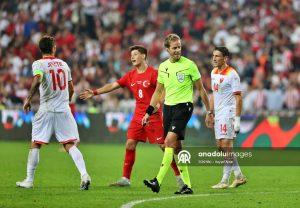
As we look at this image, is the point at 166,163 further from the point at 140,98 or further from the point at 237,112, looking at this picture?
the point at 140,98

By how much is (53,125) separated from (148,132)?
65.9 inches

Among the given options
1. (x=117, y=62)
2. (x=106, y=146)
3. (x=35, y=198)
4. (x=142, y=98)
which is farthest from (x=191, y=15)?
(x=35, y=198)

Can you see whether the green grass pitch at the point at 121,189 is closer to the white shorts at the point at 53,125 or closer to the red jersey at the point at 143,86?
the white shorts at the point at 53,125

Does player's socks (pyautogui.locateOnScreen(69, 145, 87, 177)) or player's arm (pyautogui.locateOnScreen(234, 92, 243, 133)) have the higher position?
player's arm (pyautogui.locateOnScreen(234, 92, 243, 133))

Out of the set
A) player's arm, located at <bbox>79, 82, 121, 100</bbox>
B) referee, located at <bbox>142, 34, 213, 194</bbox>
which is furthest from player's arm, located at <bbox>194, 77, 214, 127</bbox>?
player's arm, located at <bbox>79, 82, 121, 100</bbox>

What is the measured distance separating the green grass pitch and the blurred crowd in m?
6.47

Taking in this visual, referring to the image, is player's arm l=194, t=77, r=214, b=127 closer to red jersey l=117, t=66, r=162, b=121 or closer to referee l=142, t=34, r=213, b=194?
referee l=142, t=34, r=213, b=194

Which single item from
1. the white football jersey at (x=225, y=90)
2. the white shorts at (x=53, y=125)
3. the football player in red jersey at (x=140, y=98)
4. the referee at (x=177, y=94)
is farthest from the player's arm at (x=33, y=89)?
the white football jersey at (x=225, y=90)

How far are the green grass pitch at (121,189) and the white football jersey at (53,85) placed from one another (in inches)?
48.5

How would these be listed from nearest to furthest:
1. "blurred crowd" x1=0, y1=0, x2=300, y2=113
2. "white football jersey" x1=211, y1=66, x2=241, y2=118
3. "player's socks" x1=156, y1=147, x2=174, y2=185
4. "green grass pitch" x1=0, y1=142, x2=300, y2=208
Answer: "green grass pitch" x1=0, y1=142, x2=300, y2=208 → "player's socks" x1=156, y1=147, x2=174, y2=185 → "white football jersey" x1=211, y1=66, x2=241, y2=118 → "blurred crowd" x1=0, y1=0, x2=300, y2=113

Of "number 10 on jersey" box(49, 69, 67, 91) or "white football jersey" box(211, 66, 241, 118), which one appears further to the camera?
"white football jersey" box(211, 66, 241, 118)

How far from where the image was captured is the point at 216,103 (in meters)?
14.7

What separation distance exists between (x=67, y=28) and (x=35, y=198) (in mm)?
19545

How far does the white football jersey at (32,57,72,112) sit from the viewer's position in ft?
44.8
